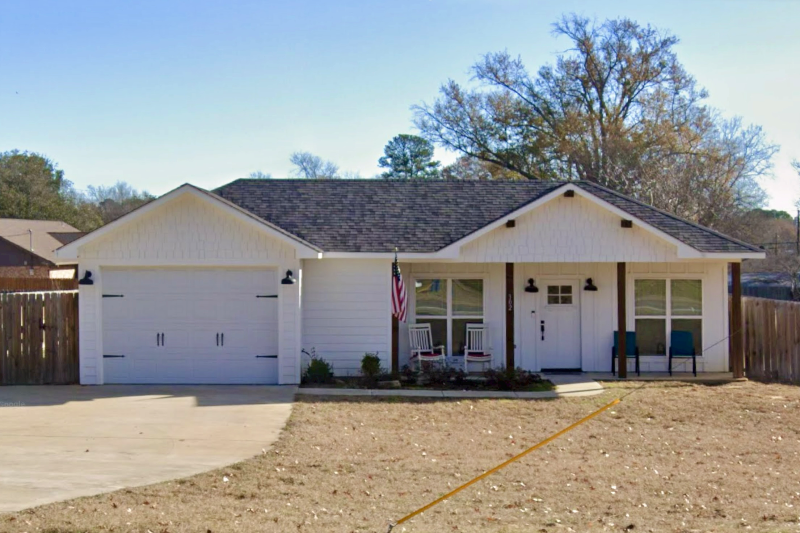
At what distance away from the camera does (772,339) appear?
18.6m

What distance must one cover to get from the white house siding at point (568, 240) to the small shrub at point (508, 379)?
2385 mm

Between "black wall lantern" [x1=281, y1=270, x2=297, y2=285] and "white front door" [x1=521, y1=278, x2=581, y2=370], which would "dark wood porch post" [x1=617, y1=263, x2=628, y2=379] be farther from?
"black wall lantern" [x1=281, y1=270, x2=297, y2=285]

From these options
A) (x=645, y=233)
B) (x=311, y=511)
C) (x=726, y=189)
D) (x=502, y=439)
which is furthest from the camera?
(x=726, y=189)

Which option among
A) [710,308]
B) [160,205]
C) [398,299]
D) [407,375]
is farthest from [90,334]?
[710,308]

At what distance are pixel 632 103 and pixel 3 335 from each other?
3458 cm

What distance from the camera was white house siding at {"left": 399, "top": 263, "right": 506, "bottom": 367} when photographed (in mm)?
18734

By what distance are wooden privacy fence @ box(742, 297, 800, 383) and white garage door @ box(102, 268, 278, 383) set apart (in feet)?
34.6

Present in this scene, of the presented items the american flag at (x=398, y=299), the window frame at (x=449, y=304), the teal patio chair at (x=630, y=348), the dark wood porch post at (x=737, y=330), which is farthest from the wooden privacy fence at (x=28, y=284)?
the dark wood porch post at (x=737, y=330)

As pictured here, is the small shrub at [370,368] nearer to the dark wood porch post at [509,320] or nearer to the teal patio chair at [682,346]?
the dark wood porch post at [509,320]

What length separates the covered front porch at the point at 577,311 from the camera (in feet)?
61.7

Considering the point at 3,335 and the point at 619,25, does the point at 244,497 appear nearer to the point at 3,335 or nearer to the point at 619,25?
the point at 3,335

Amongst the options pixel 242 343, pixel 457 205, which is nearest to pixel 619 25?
pixel 457 205

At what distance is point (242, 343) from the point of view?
16516mm

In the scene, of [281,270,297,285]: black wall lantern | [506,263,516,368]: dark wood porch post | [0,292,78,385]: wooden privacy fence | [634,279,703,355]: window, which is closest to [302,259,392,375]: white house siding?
[281,270,297,285]: black wall lantern
